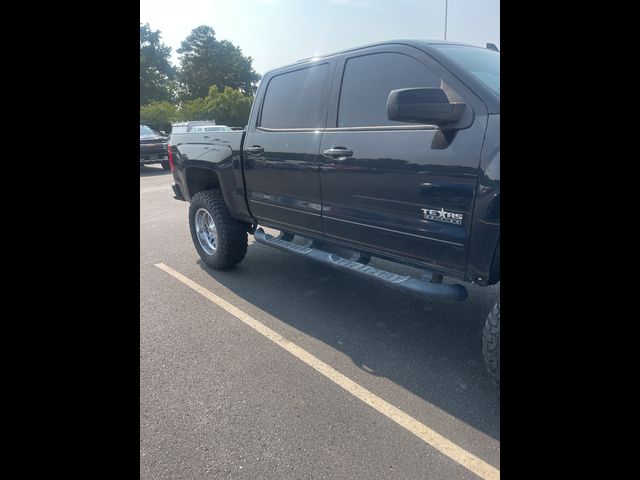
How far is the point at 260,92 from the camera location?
3.95 m

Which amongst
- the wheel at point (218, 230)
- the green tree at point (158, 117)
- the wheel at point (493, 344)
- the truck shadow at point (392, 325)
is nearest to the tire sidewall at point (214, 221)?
the wheel at point (218, 230)

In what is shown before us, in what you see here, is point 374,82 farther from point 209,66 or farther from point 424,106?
point 209,66

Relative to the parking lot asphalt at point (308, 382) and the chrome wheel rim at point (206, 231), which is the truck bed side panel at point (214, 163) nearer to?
the chrome wheel rim at point (206, 231)

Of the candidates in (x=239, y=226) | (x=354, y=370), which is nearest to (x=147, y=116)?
(x=239, y=226)

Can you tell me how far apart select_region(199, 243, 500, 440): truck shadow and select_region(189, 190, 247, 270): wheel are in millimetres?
190

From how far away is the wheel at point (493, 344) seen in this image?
223cm

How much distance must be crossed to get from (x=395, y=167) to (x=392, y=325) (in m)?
1.32

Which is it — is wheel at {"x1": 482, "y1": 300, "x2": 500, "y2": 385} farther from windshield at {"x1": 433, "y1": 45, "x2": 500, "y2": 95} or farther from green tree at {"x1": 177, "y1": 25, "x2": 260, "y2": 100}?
green tree at {"x1": 177, "y1": 25, "x2": 260, "y2": 100}

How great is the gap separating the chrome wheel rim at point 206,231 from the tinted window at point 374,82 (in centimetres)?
209

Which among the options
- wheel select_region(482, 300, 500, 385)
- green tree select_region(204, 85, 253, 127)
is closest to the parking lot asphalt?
wheel select_region(482, 300, 500, 385)
